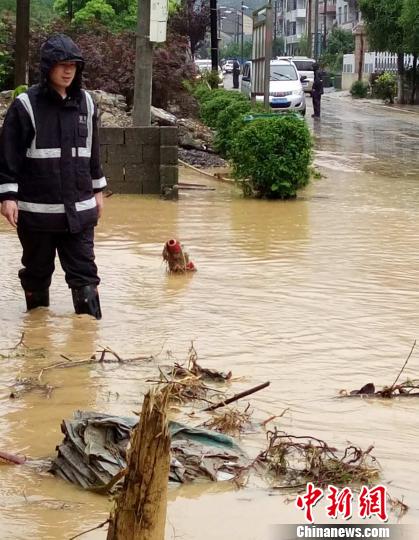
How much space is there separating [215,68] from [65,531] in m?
31.4

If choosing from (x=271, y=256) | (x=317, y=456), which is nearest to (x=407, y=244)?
(x=271, y=256)

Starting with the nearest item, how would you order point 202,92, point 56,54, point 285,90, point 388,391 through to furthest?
1. point 388,391
2. point 56,54
3. point 202,92
4. point 285,90

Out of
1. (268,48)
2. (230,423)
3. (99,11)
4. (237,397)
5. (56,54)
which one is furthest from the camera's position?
(99,11)

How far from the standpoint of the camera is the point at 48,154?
7.45m

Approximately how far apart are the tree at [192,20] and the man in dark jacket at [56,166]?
35.5m

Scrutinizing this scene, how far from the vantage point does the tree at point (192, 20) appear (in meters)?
43.2

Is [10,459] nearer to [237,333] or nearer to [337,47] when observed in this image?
[237,333]

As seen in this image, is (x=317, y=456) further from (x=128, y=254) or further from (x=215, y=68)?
(x=215, y=68)

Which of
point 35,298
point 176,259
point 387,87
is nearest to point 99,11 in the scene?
point 387,87

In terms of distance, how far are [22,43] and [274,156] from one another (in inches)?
370

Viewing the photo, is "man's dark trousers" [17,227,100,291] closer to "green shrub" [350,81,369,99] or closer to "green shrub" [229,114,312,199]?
"green shrub" [229,114,312,199]

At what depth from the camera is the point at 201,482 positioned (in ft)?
15.6

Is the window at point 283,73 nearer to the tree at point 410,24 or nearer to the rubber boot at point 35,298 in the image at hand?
the tree at point 410,24

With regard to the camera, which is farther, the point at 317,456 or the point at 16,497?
the point at 317,456
